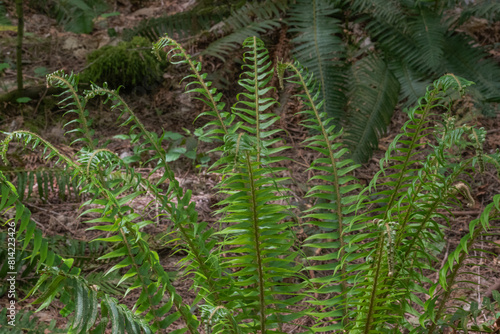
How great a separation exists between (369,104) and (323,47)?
42 centimetres

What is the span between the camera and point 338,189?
1.57 metres

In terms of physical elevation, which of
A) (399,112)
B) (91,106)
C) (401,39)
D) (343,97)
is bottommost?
(91,106)

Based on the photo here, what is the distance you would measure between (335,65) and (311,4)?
0.42 metres

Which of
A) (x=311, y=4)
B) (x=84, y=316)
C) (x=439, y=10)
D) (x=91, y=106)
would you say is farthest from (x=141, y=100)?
(x=84, y=316)

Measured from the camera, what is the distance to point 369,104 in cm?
251

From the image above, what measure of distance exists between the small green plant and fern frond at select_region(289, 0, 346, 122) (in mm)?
994

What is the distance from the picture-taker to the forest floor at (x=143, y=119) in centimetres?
228

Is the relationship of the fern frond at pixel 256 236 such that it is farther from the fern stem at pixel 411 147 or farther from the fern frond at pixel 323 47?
the fern frond at pixel 323 47

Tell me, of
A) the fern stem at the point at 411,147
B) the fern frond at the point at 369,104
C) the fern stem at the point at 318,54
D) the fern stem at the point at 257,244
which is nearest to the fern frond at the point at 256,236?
the fern stem at the point at 257,244

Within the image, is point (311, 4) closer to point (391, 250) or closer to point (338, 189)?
point (338, 189)

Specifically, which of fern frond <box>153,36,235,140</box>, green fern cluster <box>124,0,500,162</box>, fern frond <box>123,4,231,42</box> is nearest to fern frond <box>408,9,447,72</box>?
green fern cluster <box>124,0,500,162</box>

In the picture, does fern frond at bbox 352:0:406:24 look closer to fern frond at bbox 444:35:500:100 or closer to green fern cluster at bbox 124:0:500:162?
green fern cluster at bbox 124:0:500:162

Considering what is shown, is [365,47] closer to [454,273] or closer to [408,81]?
[408,81]

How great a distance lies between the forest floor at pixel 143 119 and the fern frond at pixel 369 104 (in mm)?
290
